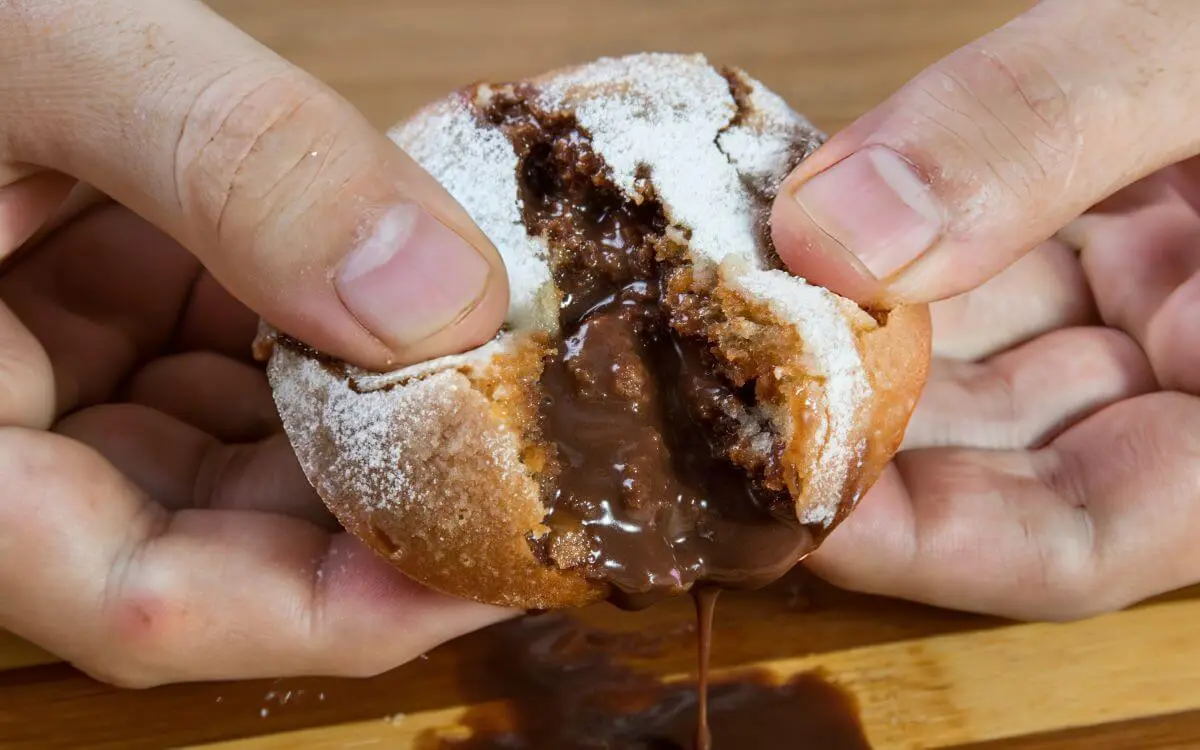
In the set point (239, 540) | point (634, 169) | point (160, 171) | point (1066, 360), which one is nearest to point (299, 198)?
point (160, 171)

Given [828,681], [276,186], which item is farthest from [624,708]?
[276,186]

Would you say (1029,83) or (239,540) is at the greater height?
(1029,83)

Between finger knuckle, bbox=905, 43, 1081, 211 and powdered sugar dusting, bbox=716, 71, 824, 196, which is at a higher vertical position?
finger knuckle, bbox=905, 43, 1081, 211

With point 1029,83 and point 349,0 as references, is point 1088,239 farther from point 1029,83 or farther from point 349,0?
point 349,0

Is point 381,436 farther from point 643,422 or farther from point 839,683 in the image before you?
point 839,683

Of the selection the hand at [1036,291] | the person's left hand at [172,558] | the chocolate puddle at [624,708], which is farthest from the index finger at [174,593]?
the hand at [1036,291]

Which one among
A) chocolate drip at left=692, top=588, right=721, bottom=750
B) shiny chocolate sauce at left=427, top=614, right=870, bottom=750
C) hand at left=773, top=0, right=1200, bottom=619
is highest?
hand at left=773, top=0, right=1200, bottom=619

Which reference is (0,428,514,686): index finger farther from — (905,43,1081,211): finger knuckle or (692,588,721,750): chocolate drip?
(905,43,1081,211): finger knuckle

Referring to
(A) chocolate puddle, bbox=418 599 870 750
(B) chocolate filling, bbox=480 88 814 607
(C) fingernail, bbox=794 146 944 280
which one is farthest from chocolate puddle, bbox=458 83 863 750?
(A) chocolate puddle, bbox=418 599 870 750

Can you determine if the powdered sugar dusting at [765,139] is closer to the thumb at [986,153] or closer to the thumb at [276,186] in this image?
the thumb at [986,153]
